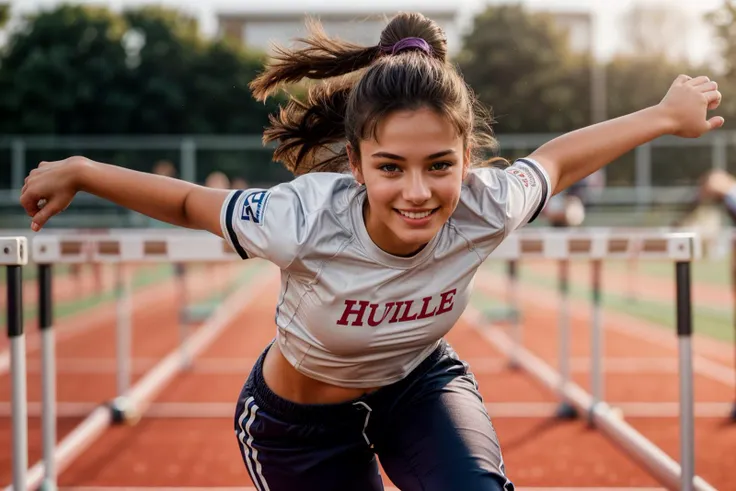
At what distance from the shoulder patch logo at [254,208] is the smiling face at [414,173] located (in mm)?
278

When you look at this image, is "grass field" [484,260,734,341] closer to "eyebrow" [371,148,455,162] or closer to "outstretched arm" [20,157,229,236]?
"eyebrow" [371,148,455,162]

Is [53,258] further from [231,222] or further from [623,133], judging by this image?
[623,133]

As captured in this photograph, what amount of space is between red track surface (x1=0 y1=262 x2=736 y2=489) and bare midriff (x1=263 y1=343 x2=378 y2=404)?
195 cm

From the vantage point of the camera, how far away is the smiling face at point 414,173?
1.99m

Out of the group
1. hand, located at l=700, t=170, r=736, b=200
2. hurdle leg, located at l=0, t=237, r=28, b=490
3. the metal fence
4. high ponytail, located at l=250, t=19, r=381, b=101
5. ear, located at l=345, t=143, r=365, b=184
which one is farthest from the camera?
the metal fence

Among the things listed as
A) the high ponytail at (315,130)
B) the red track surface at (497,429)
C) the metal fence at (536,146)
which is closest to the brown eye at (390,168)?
the high ponytail at (315,130)

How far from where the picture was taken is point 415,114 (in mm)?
2016

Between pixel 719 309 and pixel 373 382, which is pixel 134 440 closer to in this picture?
pixel 373 382

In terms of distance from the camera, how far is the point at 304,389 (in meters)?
2.37

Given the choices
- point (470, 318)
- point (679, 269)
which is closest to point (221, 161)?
point (470, 318)

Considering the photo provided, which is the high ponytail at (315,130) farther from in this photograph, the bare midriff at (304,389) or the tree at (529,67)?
the tree at (529,67)

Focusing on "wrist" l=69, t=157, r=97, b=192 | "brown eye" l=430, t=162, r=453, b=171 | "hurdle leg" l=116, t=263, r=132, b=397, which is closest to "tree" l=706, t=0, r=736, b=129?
"brown eye" l=430, t=162, r=453, b=171

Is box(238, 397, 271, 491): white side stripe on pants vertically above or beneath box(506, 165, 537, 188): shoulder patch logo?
beneath

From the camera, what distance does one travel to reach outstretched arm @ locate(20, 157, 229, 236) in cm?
212
